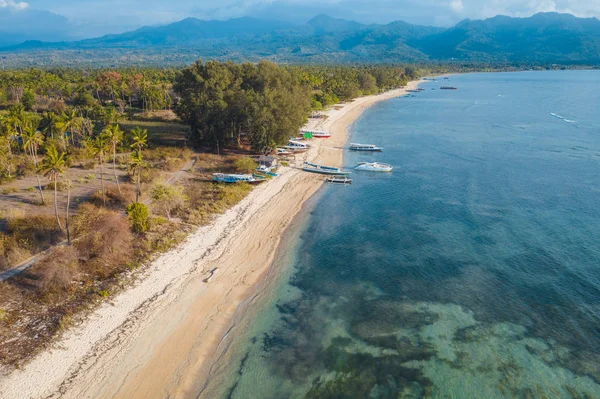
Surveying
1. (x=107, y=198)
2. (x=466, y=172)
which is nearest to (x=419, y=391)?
(x=107, y=198)

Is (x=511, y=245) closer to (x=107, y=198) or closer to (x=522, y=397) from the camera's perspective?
(x=522, y=397)

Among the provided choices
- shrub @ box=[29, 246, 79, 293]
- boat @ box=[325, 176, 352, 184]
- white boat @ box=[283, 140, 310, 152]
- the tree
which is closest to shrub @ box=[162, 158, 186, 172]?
the tree

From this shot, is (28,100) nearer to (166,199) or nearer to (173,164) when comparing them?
A: (173,164)

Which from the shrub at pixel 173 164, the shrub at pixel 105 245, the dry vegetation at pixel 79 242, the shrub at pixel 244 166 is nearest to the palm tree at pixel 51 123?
the dry vegetation at pixel 79 242

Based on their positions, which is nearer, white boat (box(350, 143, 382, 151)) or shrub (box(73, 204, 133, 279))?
shrub (box(73, 204, 133, 279))

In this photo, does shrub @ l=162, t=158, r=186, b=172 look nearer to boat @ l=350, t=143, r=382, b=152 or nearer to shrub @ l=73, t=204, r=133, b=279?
shrub @ l=73, t=204, r=133, b=279

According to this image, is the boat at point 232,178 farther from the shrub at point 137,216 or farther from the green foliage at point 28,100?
the green foliage at point 28,100
